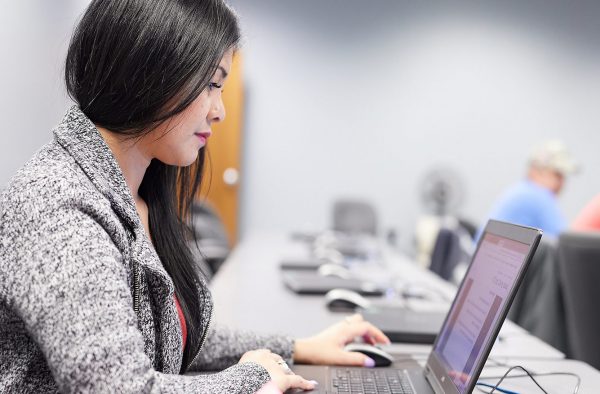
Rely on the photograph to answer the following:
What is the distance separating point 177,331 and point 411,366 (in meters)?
0.50

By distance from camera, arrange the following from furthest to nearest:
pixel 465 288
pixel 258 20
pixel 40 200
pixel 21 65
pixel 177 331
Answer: pixel 258 20, pixel 21 65, pixel 465 288, pixel 177 331, pixel 40 200

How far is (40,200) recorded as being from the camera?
0.76 meters

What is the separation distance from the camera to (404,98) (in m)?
5.52

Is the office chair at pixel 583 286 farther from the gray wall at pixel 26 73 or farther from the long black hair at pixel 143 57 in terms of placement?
the gray wall at pixel 26 73

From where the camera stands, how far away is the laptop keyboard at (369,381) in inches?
41.8

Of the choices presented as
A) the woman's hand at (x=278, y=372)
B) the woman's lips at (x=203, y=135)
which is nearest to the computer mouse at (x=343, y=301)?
the woman's hand at (x=278, y=372)

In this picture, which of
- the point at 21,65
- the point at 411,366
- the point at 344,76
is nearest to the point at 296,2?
the point at 344,76

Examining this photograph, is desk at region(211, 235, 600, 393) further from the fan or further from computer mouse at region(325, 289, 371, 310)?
the fan

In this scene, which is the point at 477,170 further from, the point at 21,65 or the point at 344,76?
the point at 21,65

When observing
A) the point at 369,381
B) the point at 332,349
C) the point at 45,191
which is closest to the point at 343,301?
the point at 332,349

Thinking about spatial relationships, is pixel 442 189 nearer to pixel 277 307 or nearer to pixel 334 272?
pixel 334 272

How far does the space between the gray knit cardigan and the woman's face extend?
0.09 m

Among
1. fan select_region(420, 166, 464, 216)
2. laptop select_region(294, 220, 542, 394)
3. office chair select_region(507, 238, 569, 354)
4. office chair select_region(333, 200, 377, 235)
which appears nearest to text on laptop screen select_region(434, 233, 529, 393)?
laptop select_region(294, 220, 542, 394)

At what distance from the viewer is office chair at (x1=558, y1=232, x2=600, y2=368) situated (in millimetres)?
1652
